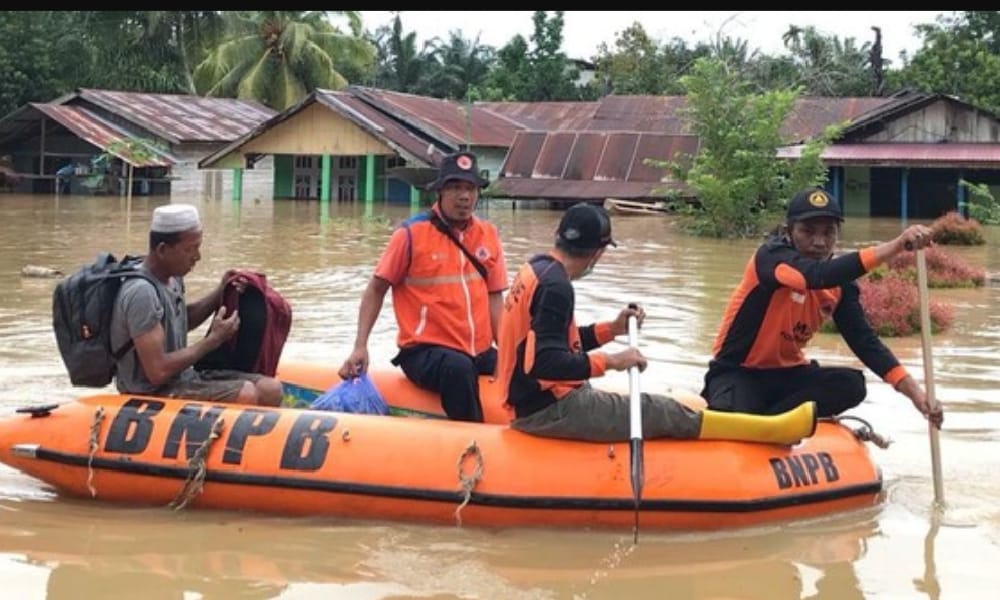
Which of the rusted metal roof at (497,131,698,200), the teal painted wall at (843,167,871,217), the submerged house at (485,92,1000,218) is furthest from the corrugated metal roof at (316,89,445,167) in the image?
the teal painted wall at (843,167,871,217)

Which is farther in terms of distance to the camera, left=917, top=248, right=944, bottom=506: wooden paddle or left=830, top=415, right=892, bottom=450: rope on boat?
left=830, top=415, right=892, bottom=450: rope on boat

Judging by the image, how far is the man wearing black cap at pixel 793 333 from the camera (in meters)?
5.42

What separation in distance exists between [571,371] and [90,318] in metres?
2.09

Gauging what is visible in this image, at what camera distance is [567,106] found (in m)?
40.8

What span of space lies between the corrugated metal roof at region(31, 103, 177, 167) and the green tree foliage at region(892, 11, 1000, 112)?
2266cm

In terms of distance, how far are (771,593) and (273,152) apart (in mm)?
32566

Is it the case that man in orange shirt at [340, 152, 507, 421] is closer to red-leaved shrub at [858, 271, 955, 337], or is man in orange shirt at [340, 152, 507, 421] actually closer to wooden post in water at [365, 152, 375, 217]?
red-leaved shrub at [858, 271, 955, 337]

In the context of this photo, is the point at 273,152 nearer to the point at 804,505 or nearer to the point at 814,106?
the point at 814,106

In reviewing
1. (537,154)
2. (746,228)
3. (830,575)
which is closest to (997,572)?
(830,575)

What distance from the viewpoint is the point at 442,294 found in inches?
234

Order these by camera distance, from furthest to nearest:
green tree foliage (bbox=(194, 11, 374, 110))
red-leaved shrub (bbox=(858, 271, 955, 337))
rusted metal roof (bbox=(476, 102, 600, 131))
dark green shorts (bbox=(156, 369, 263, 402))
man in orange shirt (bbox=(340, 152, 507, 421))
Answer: green tree foliage (bbox=(194, 11, 374, 110)) → rusted metal roof (bbox=(476, 102, 600, 131)) → red-leaved shrub (bbox=(858, 271, 955, 337)) → man in orange shirt (bbox=(340, 152, 507, 421)) → dark green shorts (bbox=(156, 369, 263, 402))

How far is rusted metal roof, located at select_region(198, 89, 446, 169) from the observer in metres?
33.4

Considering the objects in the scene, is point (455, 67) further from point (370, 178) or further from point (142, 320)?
point (142, 320)

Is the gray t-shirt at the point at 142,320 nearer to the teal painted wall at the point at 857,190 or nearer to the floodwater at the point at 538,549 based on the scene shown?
the floodwater at the point at 538,549
